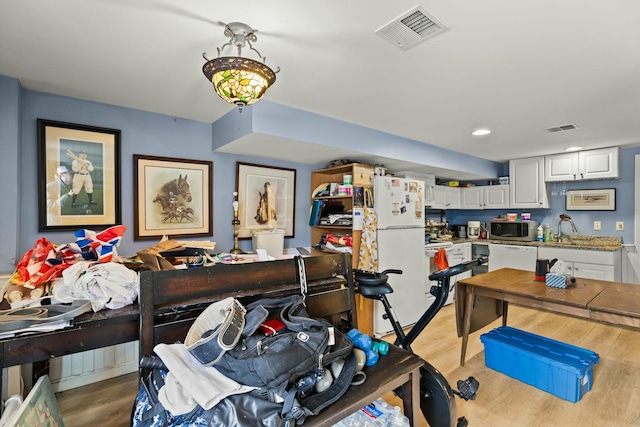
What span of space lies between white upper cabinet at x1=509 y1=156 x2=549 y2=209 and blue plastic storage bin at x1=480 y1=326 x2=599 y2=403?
2.87 m

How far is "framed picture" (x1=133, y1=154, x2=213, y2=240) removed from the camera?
2.66 metres

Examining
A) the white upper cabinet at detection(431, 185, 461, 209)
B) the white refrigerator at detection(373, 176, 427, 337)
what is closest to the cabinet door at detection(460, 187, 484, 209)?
the white upper cabinet at detection(431, 185, 461, 209)

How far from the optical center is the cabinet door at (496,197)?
5.11 m

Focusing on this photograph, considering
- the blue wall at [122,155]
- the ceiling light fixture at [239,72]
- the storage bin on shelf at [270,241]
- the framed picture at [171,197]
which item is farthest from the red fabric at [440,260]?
the ceiling light fixture at [239,72]

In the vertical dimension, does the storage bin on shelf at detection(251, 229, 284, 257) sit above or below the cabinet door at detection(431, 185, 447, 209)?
below

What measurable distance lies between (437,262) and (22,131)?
4368 mm

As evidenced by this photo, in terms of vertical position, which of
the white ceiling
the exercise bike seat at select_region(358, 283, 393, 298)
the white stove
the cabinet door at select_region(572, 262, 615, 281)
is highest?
the white ceiling

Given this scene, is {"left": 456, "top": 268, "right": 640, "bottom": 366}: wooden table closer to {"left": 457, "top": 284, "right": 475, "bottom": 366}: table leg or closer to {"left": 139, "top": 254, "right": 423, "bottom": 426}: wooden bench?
{"left": 457, "top": 284, "right": 475, "bottom": 366}: table leg

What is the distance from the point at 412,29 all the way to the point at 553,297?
204 cm

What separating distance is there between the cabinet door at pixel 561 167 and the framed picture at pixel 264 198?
385cm

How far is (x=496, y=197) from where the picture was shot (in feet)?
17.1

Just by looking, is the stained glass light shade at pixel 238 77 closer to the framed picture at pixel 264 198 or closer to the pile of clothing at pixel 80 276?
the pile of clothing at pixel 80 276

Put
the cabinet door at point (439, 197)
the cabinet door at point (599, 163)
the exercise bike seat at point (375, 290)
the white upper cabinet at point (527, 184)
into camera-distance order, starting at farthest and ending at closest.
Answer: the cabinet door at point (439, 197) → the white upper cabinet at point (527, 184) → the cabinet door at point (599, 163) → the exercise bike seat at point (375, 290)

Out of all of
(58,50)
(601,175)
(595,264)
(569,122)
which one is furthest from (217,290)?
(601,175)
